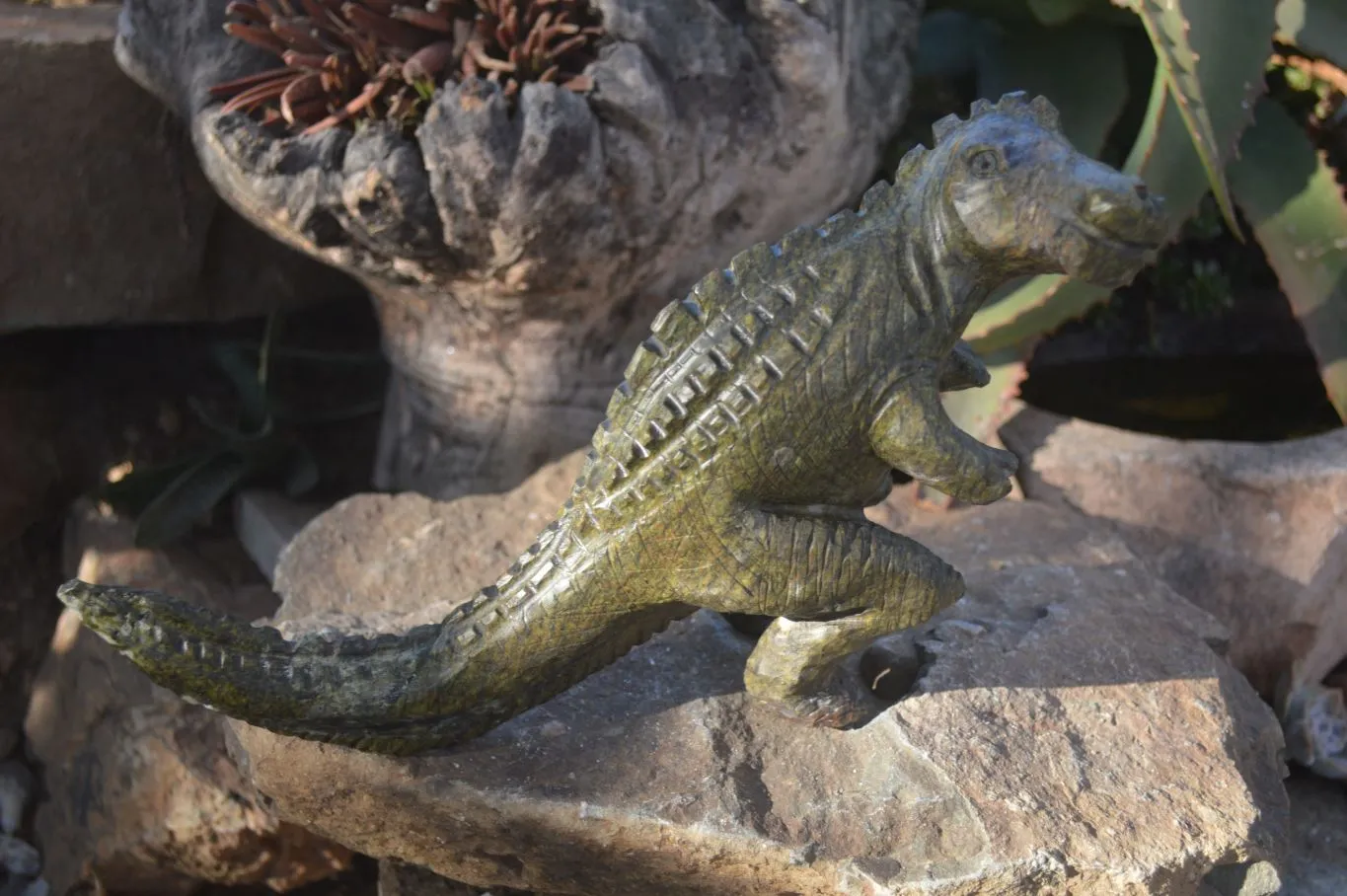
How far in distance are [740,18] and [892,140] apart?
31.0 inches

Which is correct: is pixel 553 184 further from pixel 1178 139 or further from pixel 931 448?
pixel 1178 139

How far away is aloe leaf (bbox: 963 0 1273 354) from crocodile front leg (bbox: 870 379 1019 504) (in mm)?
757

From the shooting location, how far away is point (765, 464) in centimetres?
142

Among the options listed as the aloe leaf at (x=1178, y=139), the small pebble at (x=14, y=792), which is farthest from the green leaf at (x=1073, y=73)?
the small pebble at (x=14, y=792)

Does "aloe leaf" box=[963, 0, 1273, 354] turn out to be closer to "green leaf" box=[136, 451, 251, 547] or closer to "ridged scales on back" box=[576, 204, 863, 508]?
"ridged scales on back" box=[576, 204, 863, 508]

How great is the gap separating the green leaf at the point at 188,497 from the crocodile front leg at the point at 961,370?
5.23 ft

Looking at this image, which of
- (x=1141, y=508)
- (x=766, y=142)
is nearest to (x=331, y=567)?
(x=766, y=142)

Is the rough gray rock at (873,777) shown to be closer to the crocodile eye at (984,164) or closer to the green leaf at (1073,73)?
the crocodile eye at (984,164)

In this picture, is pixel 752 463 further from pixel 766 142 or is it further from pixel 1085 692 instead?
pixel 766 142

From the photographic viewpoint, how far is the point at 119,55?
229 cm

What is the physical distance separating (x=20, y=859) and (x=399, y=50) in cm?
161

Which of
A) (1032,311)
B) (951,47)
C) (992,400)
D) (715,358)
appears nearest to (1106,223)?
(715,358)

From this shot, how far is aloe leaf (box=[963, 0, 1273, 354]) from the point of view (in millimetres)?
2033

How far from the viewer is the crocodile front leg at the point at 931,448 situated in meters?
1.41
